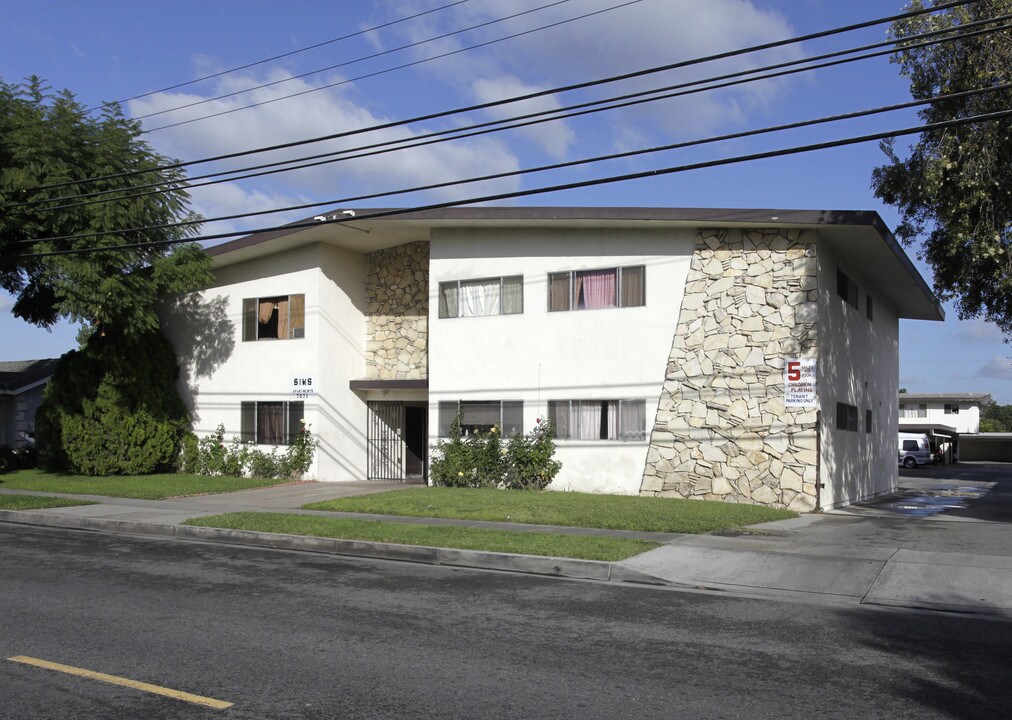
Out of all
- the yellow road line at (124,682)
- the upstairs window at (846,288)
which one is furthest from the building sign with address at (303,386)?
the yellow road line at (124,682)

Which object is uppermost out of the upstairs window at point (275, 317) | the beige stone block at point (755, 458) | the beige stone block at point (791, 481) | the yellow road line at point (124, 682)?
the upstairs window at point (275, 317)

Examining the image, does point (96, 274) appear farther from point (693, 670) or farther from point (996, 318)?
point (996, 318)

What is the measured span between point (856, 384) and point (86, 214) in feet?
62.1

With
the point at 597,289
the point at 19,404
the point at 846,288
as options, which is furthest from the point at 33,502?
the point at 19,404

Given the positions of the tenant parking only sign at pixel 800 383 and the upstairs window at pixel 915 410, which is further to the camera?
the upstairs window at pixel 915 410

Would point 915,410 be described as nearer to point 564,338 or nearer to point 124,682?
point 564,338

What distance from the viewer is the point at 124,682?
20.2 feet

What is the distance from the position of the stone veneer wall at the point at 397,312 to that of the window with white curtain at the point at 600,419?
15.2 ft

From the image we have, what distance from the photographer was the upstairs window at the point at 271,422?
→ 23.7 m

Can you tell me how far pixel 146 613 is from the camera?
8.39 metres

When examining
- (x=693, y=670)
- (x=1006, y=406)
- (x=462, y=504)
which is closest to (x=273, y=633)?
(x=693, y=670)

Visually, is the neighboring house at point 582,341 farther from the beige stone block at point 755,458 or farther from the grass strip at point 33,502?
the grass strip at point 33,502

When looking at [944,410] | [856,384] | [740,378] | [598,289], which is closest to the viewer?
[740,378]

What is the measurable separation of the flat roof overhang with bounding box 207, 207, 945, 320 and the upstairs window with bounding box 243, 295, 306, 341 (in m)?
1.32
